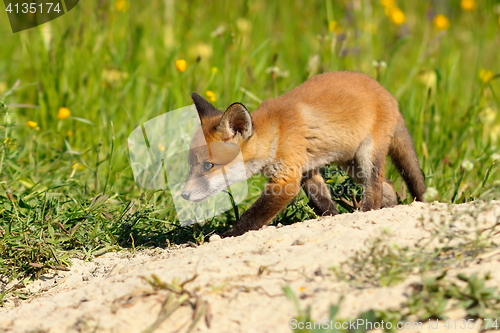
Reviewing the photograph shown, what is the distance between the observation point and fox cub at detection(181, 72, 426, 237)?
4.32m

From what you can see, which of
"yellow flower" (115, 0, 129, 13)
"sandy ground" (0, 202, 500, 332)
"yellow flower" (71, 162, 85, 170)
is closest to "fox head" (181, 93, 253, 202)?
"sandy ground" (0, 202, 500, 332)

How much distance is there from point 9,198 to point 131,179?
4.24 ft

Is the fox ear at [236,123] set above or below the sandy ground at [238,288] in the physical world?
above

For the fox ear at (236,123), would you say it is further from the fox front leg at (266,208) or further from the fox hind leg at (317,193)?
the fox hind leg at (317,193)

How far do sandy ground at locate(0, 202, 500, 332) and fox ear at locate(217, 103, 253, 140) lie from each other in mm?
1063

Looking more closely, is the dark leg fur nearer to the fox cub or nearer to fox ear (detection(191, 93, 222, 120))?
the fox cub

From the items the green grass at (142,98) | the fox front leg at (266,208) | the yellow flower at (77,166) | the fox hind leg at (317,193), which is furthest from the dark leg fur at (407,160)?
the yellow flower at (77,166)

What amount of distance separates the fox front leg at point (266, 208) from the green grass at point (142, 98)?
0.97ft

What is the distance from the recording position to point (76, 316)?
8.79 feet

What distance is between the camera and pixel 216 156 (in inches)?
172

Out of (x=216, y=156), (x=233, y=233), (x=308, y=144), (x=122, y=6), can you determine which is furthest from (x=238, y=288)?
(x=122, y=6)

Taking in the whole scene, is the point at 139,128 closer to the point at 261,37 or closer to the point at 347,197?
the point at 347,197

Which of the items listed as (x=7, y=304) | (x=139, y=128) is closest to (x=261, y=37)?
(x=139, y=128)

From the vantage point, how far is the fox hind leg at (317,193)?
4.62 m
